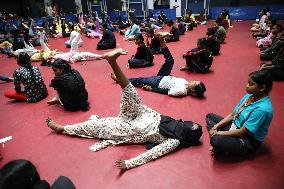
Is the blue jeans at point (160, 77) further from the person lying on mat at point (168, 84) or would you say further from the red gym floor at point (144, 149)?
the red gym floor at point (144, 149)

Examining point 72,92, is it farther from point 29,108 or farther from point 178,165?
point 178,165

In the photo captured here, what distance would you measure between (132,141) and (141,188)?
0.74 meters

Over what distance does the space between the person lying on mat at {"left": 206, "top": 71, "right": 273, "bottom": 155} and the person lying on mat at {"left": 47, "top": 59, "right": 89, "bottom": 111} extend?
2347 mm

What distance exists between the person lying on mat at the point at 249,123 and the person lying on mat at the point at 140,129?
31cm

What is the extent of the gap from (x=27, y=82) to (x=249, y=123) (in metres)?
3.84

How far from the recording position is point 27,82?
→ 482 cm

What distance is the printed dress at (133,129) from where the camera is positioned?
3.03 m

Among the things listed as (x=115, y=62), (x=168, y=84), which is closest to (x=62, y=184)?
(x=115, y=62)

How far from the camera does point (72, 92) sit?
4.36 meters

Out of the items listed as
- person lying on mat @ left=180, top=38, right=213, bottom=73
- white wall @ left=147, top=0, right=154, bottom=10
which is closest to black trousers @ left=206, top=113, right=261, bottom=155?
person lying on mat @ left=180, top=38, right=213, bottom=73

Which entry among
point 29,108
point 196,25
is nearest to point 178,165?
point 29,108

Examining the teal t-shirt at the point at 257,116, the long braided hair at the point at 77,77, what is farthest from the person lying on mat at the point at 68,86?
the teal t-shirt at the point at 257,116

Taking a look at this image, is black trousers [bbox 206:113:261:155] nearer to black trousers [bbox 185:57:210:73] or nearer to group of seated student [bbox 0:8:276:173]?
group of seated student [bbox 0:8:276:173]

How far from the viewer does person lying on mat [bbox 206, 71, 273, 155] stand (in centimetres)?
267
